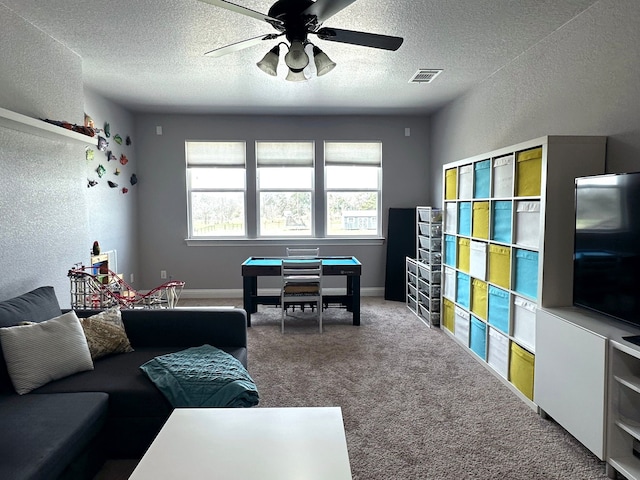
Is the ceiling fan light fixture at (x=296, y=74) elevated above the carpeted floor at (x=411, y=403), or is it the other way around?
the ceiling fan light fixture at (x=296, y=74)

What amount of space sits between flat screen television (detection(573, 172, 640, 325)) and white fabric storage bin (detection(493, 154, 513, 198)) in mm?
645

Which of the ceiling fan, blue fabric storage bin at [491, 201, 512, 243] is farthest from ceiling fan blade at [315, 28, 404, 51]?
blue fabric storage bin at [491, 201, 512, 243]

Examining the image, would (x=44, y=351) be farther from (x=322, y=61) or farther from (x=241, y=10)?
(x=322, y=61)

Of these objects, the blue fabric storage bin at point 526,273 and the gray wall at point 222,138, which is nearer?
the blue fabric storage bin at point 526,273

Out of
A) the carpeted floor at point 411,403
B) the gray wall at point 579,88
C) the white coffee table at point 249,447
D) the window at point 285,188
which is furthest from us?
the window at point 285,188

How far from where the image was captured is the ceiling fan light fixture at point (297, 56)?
2.06m

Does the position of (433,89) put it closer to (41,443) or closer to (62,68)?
(62,68)

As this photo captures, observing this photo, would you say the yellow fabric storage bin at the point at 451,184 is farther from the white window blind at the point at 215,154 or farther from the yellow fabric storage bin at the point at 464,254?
the white window blind at the point at 215,154

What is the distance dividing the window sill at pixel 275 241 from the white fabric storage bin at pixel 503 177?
2.87 m

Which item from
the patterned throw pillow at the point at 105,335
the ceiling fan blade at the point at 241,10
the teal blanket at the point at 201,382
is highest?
the ceiling fan blade at the point at 241,10

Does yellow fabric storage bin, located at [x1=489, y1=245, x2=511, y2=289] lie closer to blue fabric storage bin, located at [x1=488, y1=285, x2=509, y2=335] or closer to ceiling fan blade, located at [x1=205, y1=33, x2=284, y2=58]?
blue fabric storage bin, located at [x1=488, y1=285, x2=509, y2=335]

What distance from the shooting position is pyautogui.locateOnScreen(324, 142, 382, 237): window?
5.97 meters

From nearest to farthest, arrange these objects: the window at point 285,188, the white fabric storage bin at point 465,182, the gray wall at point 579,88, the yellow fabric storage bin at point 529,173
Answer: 1. the gray wall at point 579,88
2. the yellow fabric storage bin at point 529,173
3. the white fabric storage bin at point 465,182
4. the window at point 285,188

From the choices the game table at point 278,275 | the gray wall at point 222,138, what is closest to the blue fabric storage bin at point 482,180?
the game table at point 278,275
